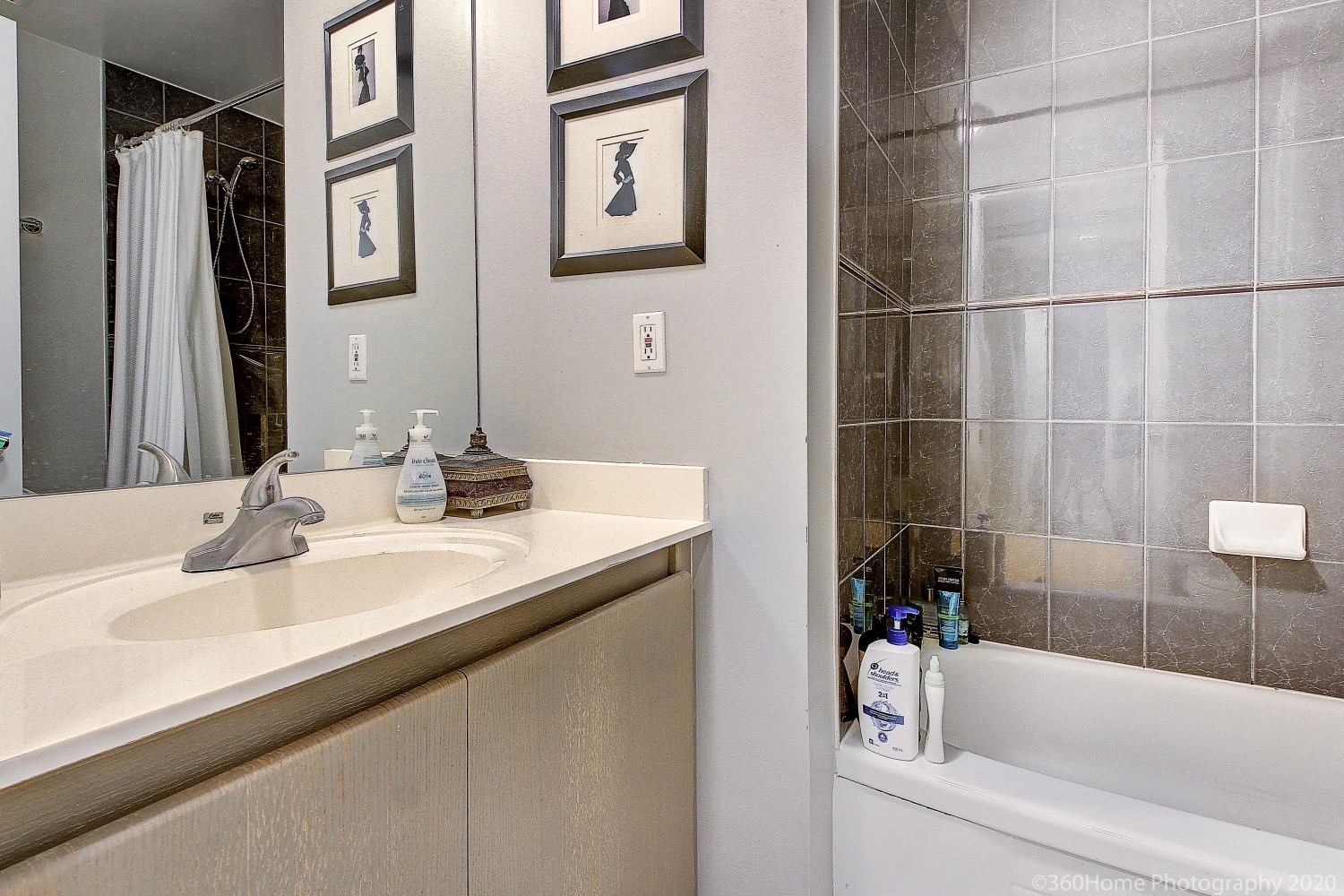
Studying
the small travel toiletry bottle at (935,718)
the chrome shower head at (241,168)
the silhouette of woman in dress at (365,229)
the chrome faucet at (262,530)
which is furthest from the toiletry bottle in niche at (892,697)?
the chrome shower head at (241,168)

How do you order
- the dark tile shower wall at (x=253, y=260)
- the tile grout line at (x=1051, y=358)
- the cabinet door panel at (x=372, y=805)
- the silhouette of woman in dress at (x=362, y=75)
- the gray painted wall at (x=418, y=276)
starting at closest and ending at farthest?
the cabinet door panel at (x=372, y=805)
the dark tile shower wall at (x=253, y=260)
the gray painted wall at (x=418, y=276)
the silhouette of woman in dress at (x=362, y=75)
the tile grout line at (x=1051, y=358)

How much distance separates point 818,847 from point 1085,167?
5.31 ft

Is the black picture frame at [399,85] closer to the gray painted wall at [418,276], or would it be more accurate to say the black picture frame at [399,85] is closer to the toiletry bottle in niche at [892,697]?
the gray painted wall at [418,276]

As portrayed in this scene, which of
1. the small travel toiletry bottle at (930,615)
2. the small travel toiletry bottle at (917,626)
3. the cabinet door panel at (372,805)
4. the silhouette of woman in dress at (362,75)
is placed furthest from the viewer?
the small travel toiletry bottle at (930,615)

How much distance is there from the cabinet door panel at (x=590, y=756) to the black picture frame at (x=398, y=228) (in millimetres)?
790

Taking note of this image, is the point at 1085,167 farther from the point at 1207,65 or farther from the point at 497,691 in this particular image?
the point at 497,691

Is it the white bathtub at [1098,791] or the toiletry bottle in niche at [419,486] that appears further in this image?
the toiletry bottle in niche at [419,486]

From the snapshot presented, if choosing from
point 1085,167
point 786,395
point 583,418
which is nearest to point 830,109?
point 786,395

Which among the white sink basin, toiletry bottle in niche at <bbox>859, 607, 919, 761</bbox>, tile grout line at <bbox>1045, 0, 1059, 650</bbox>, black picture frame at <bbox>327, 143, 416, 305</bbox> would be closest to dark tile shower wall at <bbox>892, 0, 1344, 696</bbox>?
tile grout line at <bbox>1045, 0, 1059, 650</bbox>

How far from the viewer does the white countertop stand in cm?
45

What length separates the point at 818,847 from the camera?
1213mm

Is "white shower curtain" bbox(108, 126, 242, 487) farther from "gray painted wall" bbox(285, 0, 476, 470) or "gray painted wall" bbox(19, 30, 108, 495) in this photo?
"gray painted wall" bbox(285, 0, 476, 470)

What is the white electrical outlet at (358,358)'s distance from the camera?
1283mm

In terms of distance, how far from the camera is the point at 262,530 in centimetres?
96
